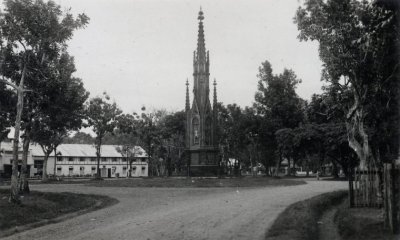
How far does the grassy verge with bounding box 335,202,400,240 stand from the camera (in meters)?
9.77

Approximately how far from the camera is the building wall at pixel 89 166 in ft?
267

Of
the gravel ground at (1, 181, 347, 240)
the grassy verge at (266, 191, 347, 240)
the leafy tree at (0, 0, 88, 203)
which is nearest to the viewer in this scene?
the grassy verge at (266, 191, 347, 240)

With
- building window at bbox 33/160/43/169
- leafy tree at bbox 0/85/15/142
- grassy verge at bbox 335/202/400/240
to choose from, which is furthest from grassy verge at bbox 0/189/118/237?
building window at bbox 33/160/43/169

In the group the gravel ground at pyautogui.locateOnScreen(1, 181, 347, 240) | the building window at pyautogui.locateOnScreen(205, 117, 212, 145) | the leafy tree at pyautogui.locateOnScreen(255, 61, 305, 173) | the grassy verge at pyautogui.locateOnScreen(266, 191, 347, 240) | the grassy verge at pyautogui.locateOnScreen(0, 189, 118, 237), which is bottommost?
the grassy verge at pyautogui.locateOnScreen(0, 189, 118, 237)

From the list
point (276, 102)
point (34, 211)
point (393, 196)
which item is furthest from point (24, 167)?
point (276, 102)

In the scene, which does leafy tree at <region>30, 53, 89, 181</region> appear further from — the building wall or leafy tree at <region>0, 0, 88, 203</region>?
the building wall

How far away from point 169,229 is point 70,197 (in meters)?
13.2

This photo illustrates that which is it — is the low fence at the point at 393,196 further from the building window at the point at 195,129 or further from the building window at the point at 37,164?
the building window at the point at 37,164

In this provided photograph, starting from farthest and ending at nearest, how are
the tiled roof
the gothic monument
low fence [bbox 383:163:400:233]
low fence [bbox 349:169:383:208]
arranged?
the tiled roof, the gothic monument, low fence [bbox 349:169:383:208], low fence [bbox 383:163:400:233]

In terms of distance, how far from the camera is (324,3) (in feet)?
73.2

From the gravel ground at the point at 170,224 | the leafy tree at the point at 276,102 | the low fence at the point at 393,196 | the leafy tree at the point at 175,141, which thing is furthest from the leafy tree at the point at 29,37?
the leafy tree at the point at 175,141

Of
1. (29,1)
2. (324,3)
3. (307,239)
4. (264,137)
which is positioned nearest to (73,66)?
(29,1)

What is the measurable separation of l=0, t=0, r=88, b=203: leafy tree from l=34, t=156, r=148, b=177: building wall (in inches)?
2315

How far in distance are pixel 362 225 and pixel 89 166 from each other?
3087 inches
